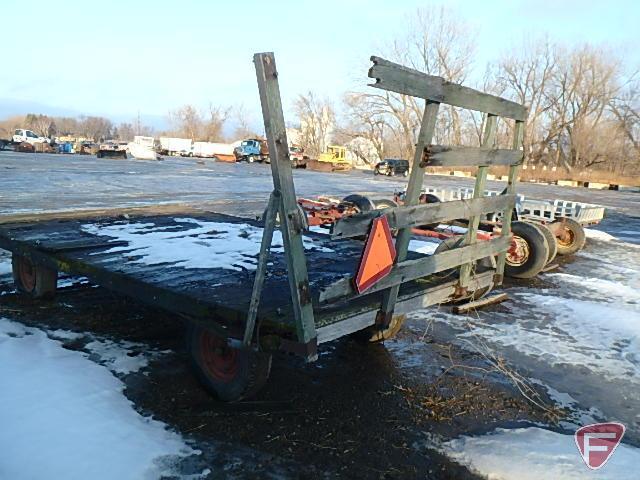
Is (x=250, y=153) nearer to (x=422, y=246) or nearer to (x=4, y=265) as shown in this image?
(x=422, y=246)

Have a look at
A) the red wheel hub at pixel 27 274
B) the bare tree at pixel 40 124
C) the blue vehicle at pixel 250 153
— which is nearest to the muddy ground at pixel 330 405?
the red wheel hub at pixel 27 274

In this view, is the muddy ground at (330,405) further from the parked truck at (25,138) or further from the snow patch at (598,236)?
the parked truck at (25,138)

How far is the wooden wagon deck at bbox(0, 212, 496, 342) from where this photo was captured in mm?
3576

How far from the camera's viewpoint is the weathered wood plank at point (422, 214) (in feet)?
10.0

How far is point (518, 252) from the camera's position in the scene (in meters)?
8.27

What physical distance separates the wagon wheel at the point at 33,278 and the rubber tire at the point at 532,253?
6.21 metres

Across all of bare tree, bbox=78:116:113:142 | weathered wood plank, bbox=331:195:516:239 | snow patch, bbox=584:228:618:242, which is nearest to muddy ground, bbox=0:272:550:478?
weathered wood plank, bbox=331:195:516:239

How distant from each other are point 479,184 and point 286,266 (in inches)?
65.7

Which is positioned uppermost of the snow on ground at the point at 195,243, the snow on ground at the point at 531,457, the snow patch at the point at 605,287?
the snow on ground at the point at 195,243

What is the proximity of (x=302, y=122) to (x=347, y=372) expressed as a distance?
76768mm

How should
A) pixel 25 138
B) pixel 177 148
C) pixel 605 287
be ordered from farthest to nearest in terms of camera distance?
pixel 177 148 → pixel 25 138 → pixel 605 287

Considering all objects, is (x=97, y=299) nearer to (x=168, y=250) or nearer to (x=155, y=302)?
(x=168, y=250)

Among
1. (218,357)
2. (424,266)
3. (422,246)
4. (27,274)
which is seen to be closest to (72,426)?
(218,357)

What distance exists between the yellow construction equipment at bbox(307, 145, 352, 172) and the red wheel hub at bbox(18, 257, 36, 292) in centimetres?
4280
